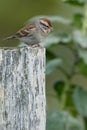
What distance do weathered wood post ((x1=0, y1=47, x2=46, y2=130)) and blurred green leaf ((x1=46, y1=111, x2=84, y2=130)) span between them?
75.1 inches

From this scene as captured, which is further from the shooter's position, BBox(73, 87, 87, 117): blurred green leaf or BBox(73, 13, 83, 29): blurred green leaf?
BBox(73, 13, 83, 29): blurred green leaf

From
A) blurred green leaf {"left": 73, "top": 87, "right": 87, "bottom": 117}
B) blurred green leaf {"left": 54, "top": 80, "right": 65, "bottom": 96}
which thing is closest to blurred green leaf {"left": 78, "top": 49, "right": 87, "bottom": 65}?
blurred green leaf {"left": 73, "top": 87, "right": 87, "bottom": 117}

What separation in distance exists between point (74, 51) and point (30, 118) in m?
2.40

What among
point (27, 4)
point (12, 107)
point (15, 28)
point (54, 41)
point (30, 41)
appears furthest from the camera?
point (27, 4)

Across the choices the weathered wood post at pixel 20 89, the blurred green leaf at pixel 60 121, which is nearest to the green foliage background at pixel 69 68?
the blurred green leaf at pixel 60 121

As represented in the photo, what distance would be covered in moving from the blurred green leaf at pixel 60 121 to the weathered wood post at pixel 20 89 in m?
1.91

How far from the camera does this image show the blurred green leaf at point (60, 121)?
5.23m

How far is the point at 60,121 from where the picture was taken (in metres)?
5.30

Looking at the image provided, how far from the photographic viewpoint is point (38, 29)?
5.19 meters

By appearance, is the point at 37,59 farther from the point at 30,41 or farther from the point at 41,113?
the point at 30,41

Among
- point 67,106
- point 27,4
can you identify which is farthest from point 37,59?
point 27,4

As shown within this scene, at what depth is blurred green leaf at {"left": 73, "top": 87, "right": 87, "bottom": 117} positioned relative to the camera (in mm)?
5512

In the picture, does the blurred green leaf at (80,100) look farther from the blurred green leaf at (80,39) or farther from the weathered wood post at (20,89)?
the weathered wood post at (20,89)

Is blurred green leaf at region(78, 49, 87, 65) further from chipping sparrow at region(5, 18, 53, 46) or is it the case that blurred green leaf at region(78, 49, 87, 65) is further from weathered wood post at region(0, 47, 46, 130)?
weathered wood post at region(0, 47, 46, 130)
